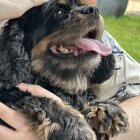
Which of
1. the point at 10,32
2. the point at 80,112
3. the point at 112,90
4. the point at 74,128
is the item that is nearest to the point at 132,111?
the point at 112,90

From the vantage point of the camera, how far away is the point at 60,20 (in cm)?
405

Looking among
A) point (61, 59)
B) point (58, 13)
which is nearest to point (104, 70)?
point (61, 59)

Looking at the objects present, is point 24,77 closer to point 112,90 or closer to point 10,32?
point 10,32

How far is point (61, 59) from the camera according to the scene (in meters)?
4.12

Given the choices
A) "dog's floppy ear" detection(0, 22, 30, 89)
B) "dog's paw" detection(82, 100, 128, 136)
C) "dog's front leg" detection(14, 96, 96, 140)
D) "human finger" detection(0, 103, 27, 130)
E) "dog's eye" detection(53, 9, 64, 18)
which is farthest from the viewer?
"dog's eye" detection(53, 9, 64, 18)

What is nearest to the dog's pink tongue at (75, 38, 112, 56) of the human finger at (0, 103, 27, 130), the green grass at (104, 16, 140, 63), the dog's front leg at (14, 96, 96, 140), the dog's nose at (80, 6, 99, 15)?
the dog's nose at (80, 6, 99, 15)

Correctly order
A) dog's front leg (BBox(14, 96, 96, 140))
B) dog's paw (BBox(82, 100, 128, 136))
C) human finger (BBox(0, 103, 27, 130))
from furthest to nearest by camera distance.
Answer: dog's paw (BBox(82, 100, 128, 136))
human finger (BBox(0, 103, 27, 130))
dog's front leg (BBox(14, 96, 96, 140))

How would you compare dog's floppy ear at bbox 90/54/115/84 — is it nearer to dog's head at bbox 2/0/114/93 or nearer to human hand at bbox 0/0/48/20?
dog's head at bbox 2/0/114/93

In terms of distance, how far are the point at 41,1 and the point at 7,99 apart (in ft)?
2.44

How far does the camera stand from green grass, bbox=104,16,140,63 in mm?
11062

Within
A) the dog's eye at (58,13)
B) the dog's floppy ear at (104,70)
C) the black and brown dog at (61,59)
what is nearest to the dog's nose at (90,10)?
the black and brown dog at (61,59)

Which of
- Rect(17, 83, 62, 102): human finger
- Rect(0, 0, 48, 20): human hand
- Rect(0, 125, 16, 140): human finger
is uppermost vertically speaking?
Rect(0, 0, 48, 20): human hand

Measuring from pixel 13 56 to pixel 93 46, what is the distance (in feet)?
1.96

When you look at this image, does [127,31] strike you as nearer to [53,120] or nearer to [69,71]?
[69,71]
